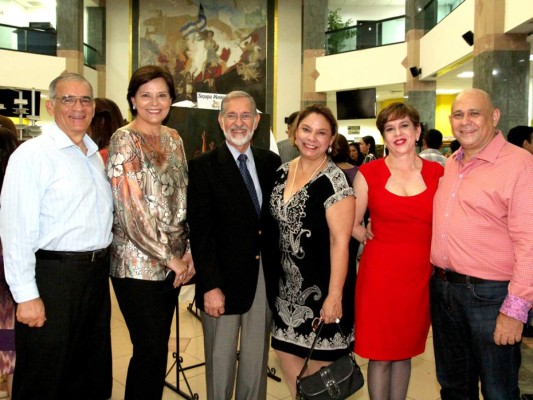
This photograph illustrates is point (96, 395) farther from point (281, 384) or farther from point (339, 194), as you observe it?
point (339, 194)

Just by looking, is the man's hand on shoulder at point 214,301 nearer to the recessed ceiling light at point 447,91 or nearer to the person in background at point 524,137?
the person in background at point 524,137

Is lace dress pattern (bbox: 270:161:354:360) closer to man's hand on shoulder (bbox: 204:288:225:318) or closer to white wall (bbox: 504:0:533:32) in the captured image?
man's hand on shoulder (bbox: 204:288:225:318)

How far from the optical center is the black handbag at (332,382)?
2.15 meters

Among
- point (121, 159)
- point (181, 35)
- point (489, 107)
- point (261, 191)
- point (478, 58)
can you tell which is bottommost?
point (261, 191)

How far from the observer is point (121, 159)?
2266mm

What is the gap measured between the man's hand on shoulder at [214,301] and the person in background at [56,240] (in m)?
0.52

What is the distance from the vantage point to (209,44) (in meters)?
15.5

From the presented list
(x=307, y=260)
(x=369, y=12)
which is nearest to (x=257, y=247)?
(x=307, y=260)

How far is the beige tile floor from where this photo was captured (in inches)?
130

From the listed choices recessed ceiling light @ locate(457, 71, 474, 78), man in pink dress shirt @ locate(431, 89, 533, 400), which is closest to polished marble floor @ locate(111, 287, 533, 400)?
man in pink dress shirt @ locate(431, 89, 533, 400)

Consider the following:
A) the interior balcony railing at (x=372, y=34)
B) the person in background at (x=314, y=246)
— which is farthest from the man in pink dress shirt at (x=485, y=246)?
the interior balcony railing at (x=372, y=34)

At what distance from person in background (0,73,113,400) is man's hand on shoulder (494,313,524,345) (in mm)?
1836

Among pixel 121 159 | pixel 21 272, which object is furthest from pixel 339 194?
pixel 21 272

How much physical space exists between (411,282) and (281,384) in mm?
1558
